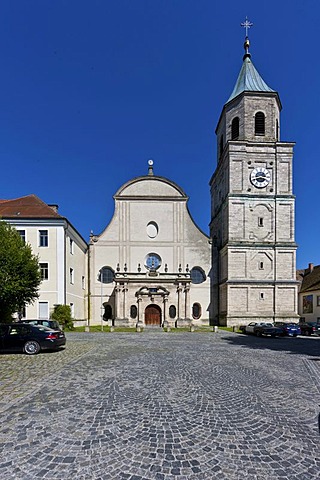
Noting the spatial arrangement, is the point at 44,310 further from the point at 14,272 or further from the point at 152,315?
the point at 152,315

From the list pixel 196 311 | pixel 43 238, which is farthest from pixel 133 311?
pixel 43 238

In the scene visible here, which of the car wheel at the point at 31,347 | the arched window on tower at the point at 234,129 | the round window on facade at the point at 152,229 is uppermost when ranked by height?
the arched window on tower at the point at 234,129

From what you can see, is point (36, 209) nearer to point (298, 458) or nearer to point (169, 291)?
point (169, 291)

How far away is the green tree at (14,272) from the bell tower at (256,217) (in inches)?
877

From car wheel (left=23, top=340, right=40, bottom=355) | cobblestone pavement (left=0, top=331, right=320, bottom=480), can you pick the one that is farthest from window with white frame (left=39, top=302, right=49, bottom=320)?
cobblestone pavement (left=0, top=331, right=320, bottom=480)

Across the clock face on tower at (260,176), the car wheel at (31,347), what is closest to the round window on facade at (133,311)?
the clock face on tower at (260,176)

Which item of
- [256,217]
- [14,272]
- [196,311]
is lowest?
[196,311]

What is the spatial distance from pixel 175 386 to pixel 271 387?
8.64 ft

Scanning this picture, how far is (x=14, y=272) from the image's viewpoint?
19.2 m

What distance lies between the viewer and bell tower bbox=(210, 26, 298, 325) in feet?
114

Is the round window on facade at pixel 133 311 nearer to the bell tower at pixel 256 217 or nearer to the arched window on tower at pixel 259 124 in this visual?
the bell tower at pixel 256 217

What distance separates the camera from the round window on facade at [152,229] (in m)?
39.0

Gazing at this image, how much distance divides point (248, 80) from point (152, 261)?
26951 millimetres

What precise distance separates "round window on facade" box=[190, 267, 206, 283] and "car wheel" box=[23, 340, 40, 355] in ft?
87.5
